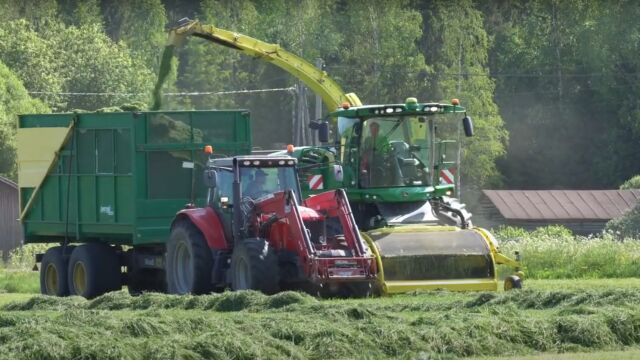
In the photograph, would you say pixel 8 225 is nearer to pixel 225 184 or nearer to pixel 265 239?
pixel 225 184

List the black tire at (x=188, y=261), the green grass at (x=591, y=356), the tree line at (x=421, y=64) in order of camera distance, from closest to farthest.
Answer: the green grass at (x=591, y=356), the black tire at (x=188, y=261), the tree line at (x=421, y=64)

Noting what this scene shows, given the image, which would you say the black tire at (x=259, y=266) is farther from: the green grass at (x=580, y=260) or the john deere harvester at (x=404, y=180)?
the green grass at (x=580, y=260)

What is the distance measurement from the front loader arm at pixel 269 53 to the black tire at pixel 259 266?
10.5 m

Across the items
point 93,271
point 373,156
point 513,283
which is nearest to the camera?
point 513,283

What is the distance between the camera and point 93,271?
973 inches

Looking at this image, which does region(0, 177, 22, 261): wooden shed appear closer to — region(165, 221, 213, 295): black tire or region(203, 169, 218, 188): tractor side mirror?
region(165, 221, 213, 295): black tire

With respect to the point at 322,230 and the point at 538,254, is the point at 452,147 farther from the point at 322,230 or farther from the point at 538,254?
the point at 538,254

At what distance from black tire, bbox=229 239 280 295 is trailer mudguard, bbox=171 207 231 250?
43.7 inches

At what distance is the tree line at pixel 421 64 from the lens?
6706 cm

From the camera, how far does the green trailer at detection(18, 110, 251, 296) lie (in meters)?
23.9

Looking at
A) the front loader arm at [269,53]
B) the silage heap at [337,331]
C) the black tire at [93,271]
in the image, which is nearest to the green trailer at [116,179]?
the black tire at [93,271]

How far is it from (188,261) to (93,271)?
2.90 m

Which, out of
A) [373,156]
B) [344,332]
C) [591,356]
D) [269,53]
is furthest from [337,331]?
[269,53]

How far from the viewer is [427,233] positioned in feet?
71.7
